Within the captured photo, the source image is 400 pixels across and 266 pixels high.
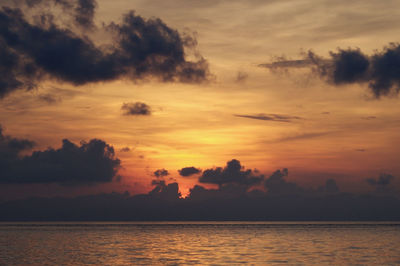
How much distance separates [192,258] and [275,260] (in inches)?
596

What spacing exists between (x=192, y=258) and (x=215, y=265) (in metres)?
14.2

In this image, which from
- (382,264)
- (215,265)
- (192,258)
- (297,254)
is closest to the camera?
(215,265)

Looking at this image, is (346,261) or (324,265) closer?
(324,265)

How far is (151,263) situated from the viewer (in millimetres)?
88438

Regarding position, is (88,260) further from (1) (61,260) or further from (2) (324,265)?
(2) (324,265)

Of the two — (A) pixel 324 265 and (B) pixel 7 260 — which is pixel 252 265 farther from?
(B) pixel 7 260

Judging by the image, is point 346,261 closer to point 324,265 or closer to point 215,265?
point 324,265

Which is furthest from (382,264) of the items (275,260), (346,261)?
(275,260)

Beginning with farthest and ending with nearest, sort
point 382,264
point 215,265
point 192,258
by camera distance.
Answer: point 192,258 → point 382,264 → point 215,265

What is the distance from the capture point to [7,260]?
95.1 meters

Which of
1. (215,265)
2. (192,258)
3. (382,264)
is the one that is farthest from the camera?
(192,258)

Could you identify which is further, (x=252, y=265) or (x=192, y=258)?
(x=192, y=258)

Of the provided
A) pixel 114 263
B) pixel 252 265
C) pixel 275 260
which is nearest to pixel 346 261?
pixel 275 260

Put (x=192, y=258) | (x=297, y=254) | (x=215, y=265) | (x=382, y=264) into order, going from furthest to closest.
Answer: (x=297, y=254)
(x=192, y=258)
(x=382, y=264)
(x=215, y=265)
